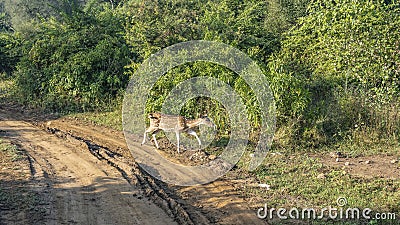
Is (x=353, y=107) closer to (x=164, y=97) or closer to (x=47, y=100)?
(x=164, y=97)

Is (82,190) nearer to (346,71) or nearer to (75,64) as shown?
(346,71)

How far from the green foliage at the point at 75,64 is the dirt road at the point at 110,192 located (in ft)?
13.6

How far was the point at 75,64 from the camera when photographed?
1523 centimetres

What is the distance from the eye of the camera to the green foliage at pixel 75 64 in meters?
15.0

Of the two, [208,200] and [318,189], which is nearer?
[208,200]

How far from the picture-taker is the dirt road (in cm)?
643

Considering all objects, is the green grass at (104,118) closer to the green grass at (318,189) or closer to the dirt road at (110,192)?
the dirt road at (110,192)

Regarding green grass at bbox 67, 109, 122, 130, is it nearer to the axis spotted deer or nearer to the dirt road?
the dirt road

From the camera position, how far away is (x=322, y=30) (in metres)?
13.1

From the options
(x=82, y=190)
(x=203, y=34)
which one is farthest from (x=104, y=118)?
(x=82, y=190)

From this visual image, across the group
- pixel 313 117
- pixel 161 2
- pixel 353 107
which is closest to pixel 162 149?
pixel 313 117

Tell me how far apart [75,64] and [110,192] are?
28.9 ft

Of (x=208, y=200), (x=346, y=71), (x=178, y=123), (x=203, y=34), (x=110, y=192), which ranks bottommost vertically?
(x=208, y=200)

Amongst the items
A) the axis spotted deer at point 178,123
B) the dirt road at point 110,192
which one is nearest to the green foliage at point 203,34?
the axis spotted deer at point 178,123
